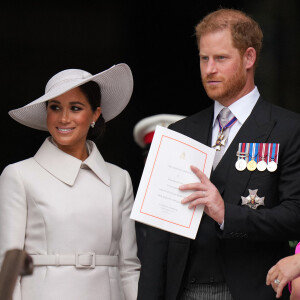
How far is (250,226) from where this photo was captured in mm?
3652

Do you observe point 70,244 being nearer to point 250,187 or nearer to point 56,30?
point 250,187

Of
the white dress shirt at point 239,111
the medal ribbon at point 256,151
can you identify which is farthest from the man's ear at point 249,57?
the medal ribbon at point 256,151

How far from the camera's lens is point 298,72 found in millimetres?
6180

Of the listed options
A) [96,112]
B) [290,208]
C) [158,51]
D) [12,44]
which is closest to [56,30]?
[12,44]

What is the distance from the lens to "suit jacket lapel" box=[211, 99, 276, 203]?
3.77 m

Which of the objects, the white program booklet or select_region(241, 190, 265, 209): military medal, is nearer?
the white program booklet

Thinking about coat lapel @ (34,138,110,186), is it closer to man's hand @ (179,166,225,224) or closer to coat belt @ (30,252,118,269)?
coat belt @ (30,252,118,269)

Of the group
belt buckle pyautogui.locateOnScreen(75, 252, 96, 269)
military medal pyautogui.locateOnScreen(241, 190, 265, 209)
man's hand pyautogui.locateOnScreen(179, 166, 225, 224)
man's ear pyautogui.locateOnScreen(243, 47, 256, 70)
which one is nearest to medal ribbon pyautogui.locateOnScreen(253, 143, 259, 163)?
military medal pyautogui.locateOnScreen(241, 190, 265, 209)

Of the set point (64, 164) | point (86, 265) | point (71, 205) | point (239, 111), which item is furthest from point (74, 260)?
point (239, 111)

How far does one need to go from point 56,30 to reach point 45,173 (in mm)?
2680

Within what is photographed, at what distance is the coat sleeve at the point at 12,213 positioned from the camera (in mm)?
3887

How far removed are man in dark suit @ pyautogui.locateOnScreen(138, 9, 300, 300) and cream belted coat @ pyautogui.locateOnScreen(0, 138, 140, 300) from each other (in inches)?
7.9

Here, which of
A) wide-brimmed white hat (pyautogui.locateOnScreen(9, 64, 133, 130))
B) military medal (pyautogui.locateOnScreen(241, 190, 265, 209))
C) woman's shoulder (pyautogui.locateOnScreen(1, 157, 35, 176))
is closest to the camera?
military medal (pyautogui.locateOnScreen(241, 190, 265, 209))

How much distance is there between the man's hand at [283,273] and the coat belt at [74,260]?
0.86m
